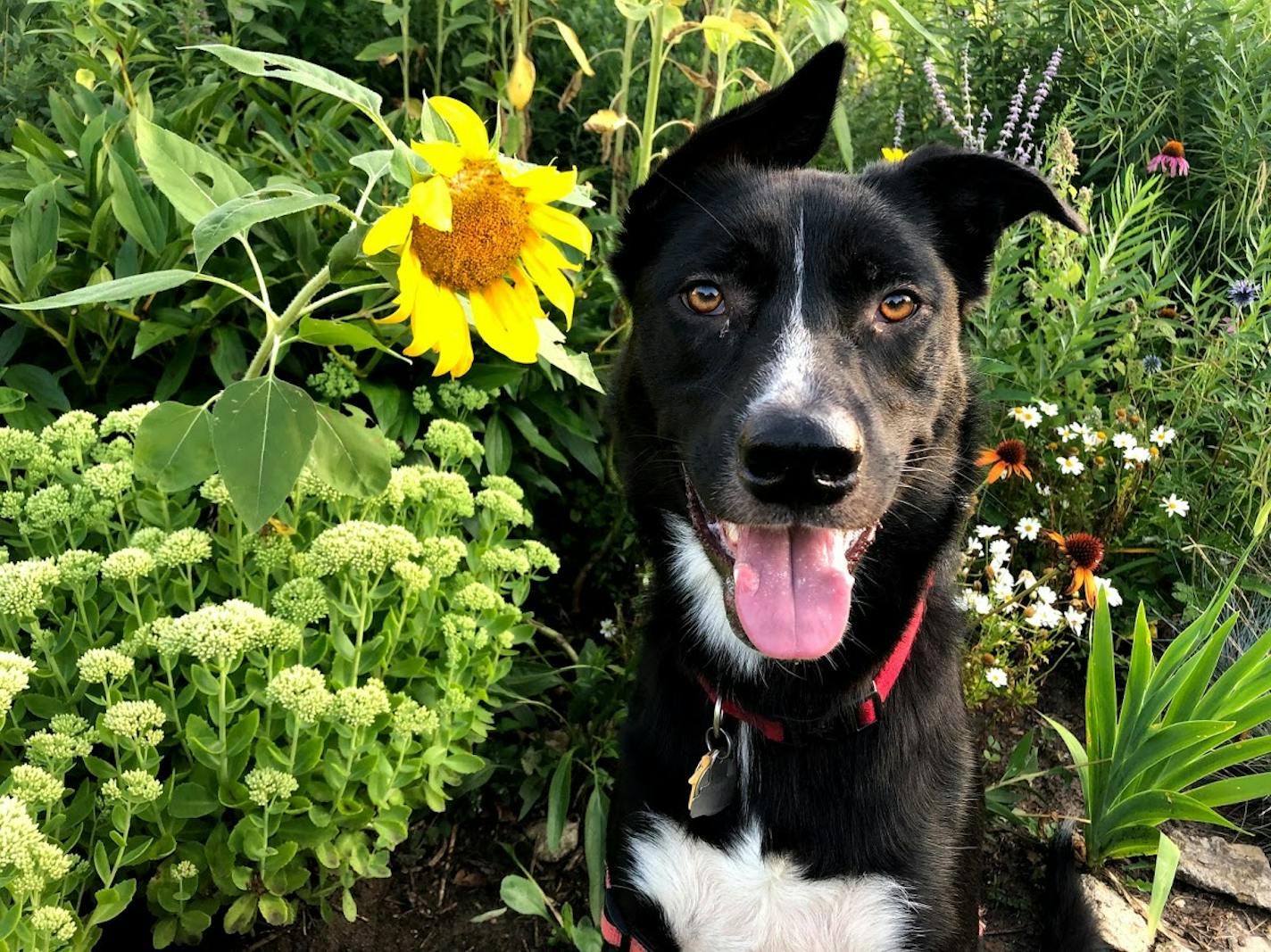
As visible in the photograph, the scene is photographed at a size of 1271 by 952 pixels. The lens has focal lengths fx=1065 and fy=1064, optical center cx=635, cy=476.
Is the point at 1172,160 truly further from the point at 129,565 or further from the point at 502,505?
the point at 129,565

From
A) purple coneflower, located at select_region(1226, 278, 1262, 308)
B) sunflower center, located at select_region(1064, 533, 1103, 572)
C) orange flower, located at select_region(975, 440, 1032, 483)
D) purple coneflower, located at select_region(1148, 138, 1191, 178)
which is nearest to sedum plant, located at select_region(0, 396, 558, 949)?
orange flower, located at select_region(975, 440, 1032, 483)

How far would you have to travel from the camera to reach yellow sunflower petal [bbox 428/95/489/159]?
1.82 m

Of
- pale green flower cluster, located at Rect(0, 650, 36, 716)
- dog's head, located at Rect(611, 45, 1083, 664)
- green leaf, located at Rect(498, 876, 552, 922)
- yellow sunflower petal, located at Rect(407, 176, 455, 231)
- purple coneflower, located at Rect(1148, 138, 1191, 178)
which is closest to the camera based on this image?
pale green flower cluster, located at Rect(0, 650, 36, 716)

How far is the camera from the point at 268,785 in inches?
73.4

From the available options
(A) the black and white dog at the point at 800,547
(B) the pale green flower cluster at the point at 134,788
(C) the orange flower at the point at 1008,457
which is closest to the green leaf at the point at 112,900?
(B) the pale green flower cluster at the point at 134,788

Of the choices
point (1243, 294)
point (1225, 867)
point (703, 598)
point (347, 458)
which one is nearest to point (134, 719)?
point (347, 458)

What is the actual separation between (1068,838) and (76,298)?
2.32m

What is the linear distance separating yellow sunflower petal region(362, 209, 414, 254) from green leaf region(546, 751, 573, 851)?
4.90 feet

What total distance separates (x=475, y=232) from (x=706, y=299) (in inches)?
17.8

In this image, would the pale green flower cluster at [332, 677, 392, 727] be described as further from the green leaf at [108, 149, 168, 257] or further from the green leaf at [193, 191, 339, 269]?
the green leaf at [108, 149, 168, 257]

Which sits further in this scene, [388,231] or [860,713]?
[860,713]

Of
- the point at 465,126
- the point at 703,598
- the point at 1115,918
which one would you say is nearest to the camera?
the point at 465,126

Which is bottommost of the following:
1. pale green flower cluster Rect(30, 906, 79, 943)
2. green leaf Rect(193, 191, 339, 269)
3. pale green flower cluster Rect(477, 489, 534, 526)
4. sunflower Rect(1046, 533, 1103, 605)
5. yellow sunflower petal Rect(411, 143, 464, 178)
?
sunflower Rect(1046, 533, 1103, 605)

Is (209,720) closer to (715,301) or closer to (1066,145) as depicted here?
(715,301)
